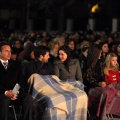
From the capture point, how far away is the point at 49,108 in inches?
404

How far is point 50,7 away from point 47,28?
126 inches

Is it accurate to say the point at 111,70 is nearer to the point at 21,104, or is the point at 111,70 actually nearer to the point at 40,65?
the point at 40,65

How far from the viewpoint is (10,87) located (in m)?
10.4

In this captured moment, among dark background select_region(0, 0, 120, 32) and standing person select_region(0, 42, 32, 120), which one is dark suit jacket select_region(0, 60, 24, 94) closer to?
standing person select_region(0, 42, 32, 120)

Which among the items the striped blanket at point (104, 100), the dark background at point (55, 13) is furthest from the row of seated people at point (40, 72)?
the dark background at point (55, 13)

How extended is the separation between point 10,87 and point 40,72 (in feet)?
2.95

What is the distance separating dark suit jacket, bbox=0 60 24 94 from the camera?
34.0ft

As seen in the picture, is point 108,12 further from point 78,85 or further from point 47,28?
point 78,85

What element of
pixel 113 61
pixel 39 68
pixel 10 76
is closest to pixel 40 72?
pixel 39 68

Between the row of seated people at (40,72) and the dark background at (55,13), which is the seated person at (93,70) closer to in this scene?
the row of seated people at (40,72)

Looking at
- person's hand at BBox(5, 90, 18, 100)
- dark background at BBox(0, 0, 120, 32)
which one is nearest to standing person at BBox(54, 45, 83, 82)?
person's hand at BBox(5, 90, 18, 100)

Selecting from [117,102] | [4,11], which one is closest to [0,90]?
[117,102]

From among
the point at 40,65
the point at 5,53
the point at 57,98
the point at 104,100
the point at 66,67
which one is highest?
the point at 5,53

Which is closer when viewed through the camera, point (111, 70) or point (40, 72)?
point (40, 72)
